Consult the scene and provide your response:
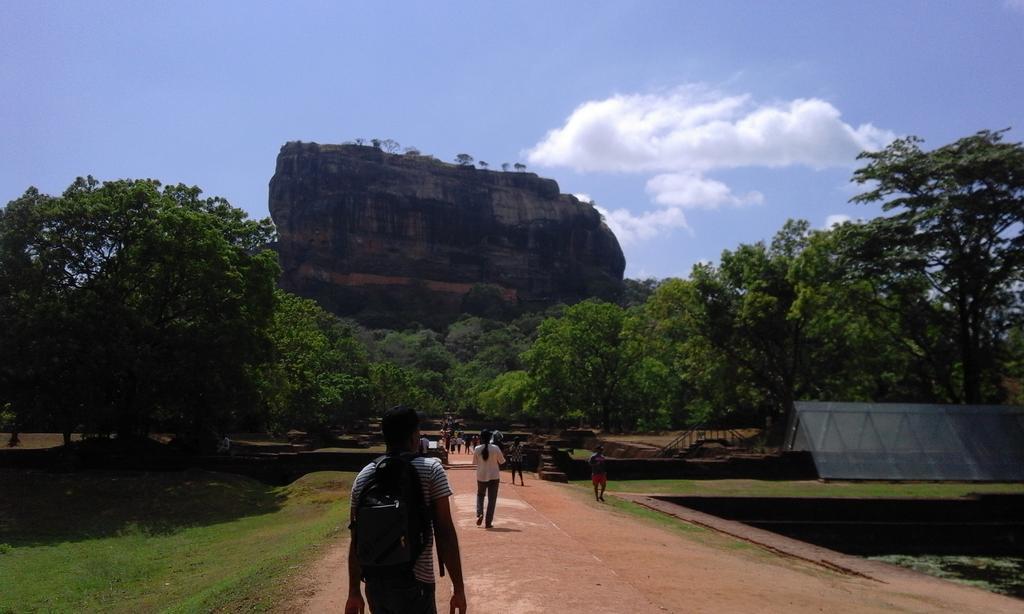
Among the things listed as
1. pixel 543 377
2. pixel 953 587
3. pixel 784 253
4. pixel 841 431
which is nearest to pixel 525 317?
pixel 543 377

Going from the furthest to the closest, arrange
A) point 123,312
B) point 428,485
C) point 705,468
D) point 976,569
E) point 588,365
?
point 588,365 < point 705,468 < point 123,312 < point 976,569 < point 428,485

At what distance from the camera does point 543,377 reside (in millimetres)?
41812

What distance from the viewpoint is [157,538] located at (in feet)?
49.4

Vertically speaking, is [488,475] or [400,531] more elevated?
[400,531]

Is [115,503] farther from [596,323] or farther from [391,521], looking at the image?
[596,323]

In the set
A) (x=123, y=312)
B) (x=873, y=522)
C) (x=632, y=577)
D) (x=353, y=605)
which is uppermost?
(x=123, y=312)

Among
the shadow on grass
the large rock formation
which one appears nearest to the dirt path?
the shadow on grass

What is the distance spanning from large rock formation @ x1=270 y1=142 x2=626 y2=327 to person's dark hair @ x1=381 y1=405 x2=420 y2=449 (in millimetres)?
109339

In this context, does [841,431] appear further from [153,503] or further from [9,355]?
[9,355]

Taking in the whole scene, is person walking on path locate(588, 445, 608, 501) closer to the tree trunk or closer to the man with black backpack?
the man with black backpack

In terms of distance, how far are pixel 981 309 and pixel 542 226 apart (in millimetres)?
98631

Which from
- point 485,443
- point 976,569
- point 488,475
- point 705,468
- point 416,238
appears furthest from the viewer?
point 416,238

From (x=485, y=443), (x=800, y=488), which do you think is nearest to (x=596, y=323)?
(x=800, y=488)

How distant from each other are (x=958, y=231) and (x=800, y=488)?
519 inches
